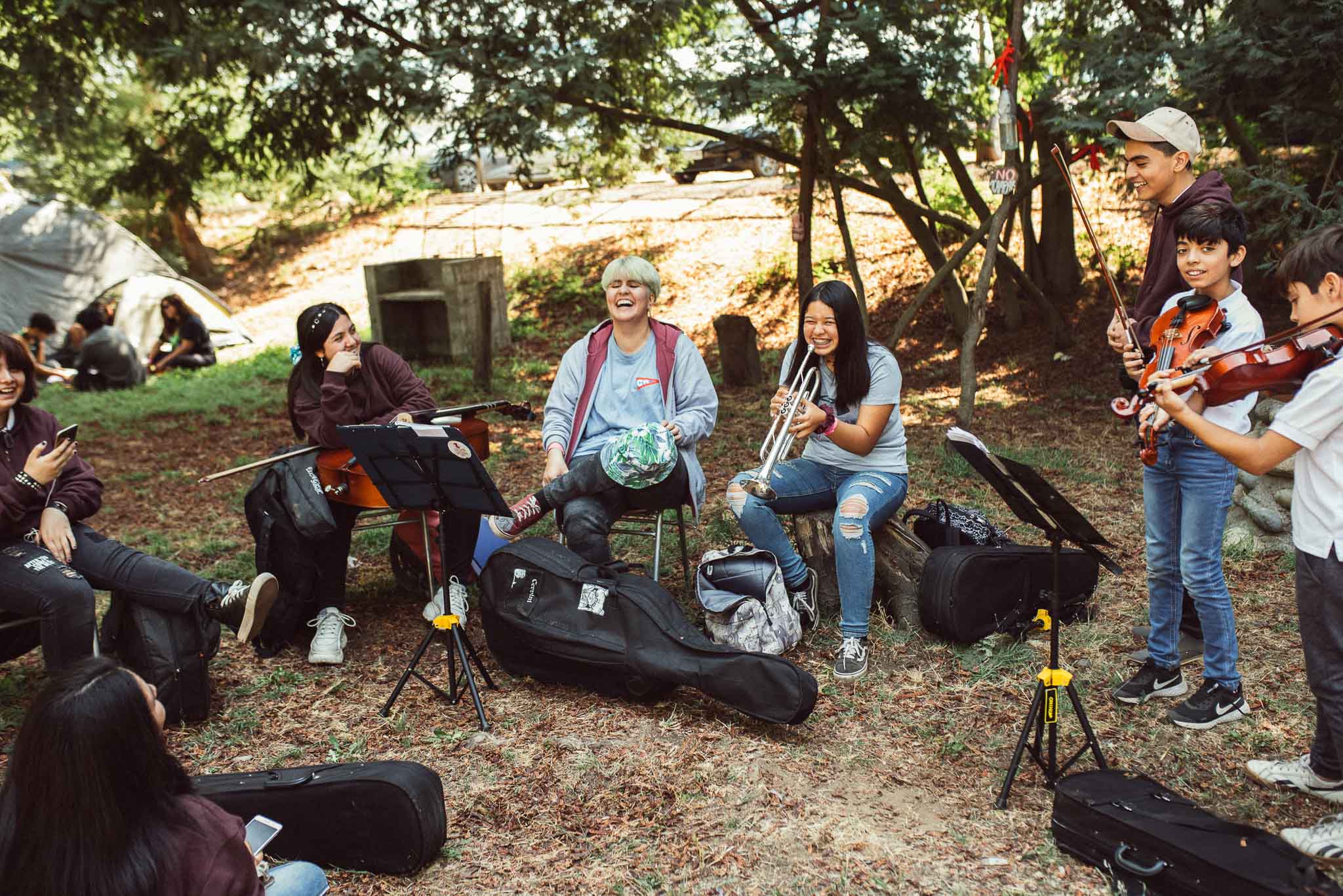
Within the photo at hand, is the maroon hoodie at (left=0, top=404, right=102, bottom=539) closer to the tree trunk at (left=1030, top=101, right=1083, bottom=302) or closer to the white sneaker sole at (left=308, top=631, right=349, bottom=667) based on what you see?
the white sneaker sole at (left=308, top=631, right=349, bottom=667)

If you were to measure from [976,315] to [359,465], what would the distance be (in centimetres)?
469

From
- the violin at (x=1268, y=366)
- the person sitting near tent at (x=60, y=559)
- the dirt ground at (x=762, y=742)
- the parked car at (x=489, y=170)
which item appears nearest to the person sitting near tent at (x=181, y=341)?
the parked car at (x=489, y=170)

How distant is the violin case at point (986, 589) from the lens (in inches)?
169

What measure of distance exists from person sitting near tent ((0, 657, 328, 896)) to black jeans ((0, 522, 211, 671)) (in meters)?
1.89

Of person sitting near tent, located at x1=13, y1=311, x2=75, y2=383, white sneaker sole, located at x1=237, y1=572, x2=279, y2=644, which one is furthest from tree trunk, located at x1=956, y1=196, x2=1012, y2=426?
person sitting near tent, located at x1=13, y1=311, x2=75, y2=383

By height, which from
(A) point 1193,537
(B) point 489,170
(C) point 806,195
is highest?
(B) point 489,170

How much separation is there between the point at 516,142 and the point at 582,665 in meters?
4.31

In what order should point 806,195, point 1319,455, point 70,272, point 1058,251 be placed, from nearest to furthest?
point 1319,455 < point 806,195 < point 1058,251 < point 70,272

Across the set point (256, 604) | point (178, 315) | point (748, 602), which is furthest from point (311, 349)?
point (178, 315)

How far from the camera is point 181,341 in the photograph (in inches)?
485

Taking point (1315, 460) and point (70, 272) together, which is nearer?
point (1315, 460)

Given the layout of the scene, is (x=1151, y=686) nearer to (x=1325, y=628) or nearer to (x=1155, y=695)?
(x=1155, y=695)

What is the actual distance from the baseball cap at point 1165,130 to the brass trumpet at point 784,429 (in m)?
1.44

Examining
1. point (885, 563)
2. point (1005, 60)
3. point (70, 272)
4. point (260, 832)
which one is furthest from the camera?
point (70, 272)
